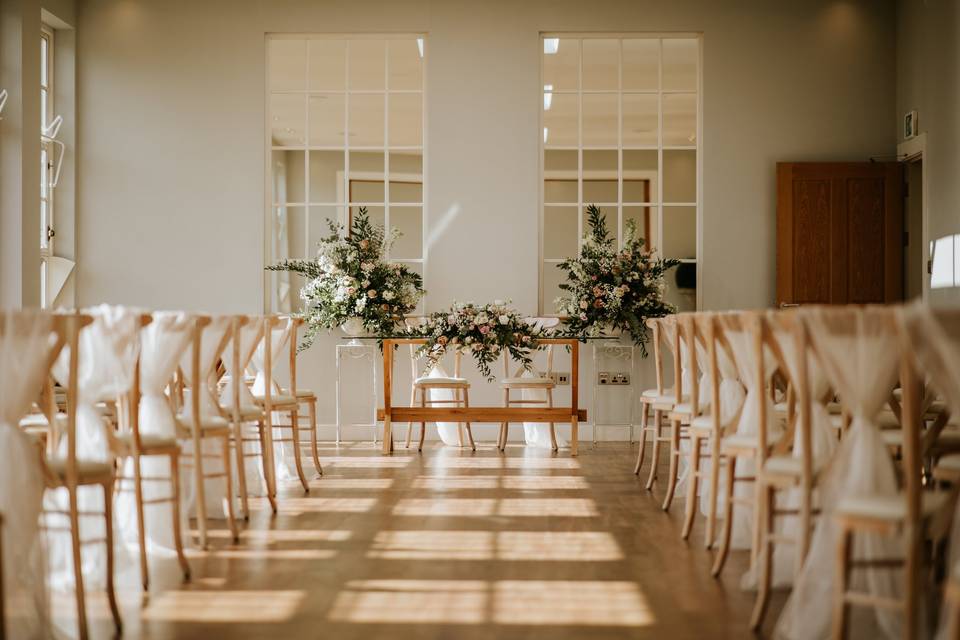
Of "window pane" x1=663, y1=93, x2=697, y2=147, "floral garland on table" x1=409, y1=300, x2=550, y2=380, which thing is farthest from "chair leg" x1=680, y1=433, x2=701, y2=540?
"window pane" x1=663, y1=93, x2=697, y2=147

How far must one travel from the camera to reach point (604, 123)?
13.8m

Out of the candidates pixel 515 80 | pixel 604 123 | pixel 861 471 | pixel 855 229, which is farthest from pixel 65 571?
pixel 604 123

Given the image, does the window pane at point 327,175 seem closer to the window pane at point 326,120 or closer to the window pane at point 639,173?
the window pane at point 326,120

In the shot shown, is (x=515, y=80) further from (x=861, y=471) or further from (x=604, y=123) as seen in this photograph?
(x=861, y=471)

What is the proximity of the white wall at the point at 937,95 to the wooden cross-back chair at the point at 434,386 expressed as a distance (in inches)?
156

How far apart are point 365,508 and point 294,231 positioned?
955 cm

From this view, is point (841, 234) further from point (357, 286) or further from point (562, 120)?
point (562, 120)

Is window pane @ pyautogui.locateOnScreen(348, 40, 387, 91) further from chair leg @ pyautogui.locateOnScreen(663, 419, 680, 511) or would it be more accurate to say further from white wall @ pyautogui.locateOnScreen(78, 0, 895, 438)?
chair leg @ pyautogui.locateOnScreen(663, 419, 680, 511)

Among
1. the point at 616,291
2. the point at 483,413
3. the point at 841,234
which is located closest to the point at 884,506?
the point at 483,413

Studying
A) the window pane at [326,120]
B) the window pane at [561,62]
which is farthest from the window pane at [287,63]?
the window pane at [561,62]

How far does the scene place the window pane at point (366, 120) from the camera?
1247 cm

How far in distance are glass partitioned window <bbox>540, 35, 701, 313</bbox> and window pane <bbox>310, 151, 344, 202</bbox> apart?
2.68 metres

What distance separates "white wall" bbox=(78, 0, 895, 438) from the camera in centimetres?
948

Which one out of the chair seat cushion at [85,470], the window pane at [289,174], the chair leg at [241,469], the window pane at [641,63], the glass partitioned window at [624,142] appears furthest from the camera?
the window pane at [289,174]
